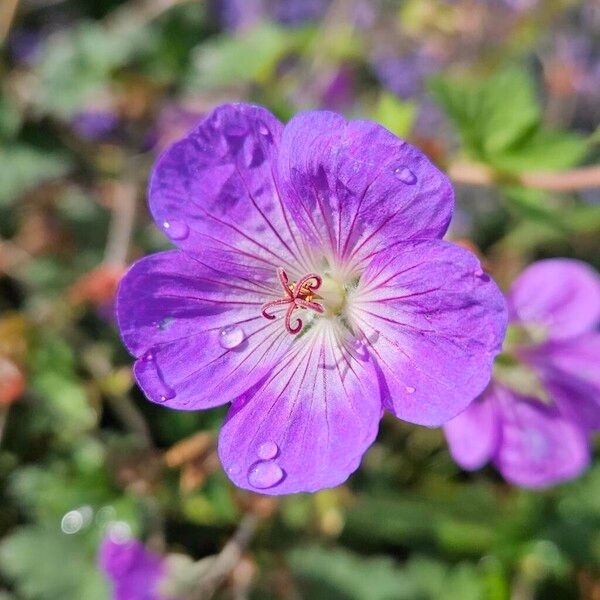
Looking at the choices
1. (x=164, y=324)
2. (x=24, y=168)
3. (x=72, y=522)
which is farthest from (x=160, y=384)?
(x=24, y=168)

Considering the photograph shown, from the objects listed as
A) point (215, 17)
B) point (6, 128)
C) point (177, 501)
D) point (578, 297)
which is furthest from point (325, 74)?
point (177, 501)

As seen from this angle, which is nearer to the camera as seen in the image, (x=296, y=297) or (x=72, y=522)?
(x=296, y=297)

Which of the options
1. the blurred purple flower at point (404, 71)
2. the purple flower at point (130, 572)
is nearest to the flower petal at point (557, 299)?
the purple flower at point (130, 572)

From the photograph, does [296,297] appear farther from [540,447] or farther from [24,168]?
[24,168]

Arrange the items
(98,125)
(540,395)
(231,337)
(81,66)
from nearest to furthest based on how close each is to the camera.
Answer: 1. (231,337)
2. (540,395)
3. (81,66)
4. (98,125)

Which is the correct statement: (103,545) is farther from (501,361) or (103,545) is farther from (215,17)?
(215,17)

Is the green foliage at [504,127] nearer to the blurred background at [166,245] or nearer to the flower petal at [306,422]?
the blurred background at [166,245]
